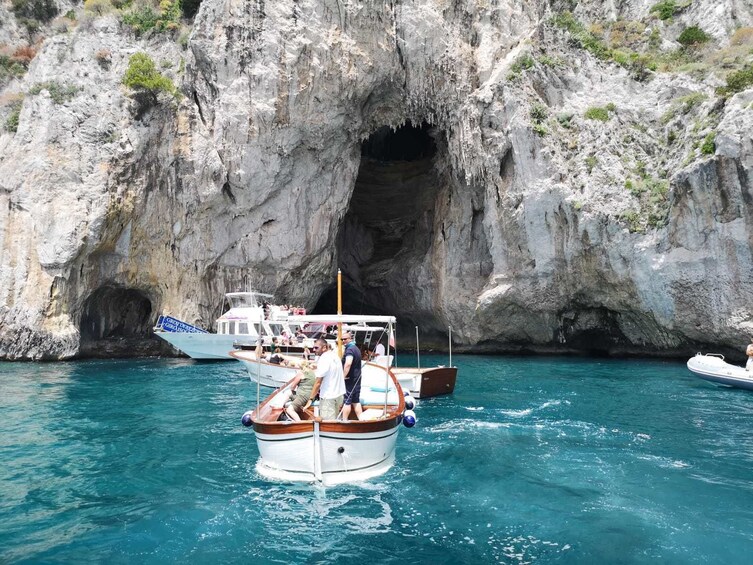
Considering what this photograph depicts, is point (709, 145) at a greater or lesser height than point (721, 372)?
greater

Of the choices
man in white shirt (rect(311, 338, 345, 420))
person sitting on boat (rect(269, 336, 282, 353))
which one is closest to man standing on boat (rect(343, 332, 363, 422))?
man in white shirt (rect(311, 338, 345, 420))

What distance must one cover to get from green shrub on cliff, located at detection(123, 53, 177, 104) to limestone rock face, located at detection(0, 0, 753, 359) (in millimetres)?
684

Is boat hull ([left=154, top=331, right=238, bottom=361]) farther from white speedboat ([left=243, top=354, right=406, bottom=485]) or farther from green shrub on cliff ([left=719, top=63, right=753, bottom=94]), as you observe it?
green shrub on cliff ([left=719, top=63, right=753, bottom=94])

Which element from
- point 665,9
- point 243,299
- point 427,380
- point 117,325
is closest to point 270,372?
point 427,380

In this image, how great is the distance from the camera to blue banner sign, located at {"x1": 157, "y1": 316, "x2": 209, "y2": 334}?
2653cm

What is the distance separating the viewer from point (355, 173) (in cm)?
3019

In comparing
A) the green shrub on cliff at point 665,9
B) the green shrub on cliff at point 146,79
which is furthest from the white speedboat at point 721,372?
the green shrub on cliff at point 146,79

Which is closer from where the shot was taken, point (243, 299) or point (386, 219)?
point (243, 299)

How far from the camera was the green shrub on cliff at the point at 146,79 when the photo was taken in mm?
27234

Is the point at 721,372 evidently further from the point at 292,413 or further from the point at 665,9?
the point at 665,9

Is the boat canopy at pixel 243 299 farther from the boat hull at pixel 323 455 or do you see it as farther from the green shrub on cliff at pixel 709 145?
the green shrub on cliff at pixel 709 145

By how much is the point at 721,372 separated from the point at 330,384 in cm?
1468

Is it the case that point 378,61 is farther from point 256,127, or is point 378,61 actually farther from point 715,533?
point 715,533

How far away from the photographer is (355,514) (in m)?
7.56
